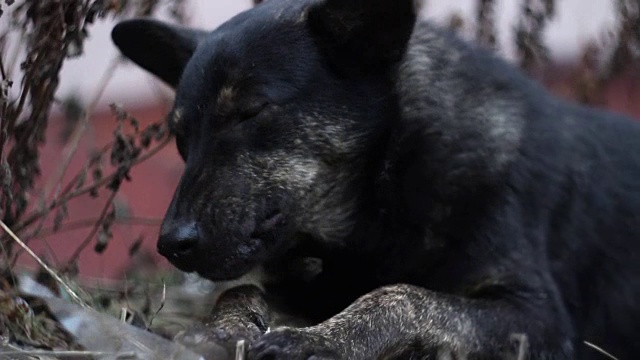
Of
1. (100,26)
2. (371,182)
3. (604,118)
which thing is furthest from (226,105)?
(100,26)

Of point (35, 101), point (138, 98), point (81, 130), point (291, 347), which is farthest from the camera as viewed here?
point (138, 98)

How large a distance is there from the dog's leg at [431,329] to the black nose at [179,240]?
14.1 inches

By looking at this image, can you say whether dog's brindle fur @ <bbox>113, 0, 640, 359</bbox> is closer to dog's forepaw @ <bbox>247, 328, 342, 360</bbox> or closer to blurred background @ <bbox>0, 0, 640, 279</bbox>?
dog's forepaw @ <bbox>247, 328, 342, 360</bbox>

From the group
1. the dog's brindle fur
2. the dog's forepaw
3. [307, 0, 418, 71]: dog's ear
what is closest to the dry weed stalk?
the dog's brindle fur

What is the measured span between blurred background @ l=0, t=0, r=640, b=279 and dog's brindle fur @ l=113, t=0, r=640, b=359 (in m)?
0.62

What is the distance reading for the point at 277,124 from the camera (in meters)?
3.64

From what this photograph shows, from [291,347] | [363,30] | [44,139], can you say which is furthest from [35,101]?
[291,347]

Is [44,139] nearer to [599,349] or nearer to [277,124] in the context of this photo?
[277,124]

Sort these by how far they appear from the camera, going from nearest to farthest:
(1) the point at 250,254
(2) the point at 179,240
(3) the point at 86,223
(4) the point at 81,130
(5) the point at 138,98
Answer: (2) the point at 179,240 → (1) the point at 250,254 → (4) the point at 81,130 → (3) the point at 86,223 → (5) the point at 138,98

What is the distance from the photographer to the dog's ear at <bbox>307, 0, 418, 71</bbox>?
3711mm

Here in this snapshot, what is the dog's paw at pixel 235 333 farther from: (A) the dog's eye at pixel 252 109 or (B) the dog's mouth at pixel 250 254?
(A) the dog's eye at pixel 252 109

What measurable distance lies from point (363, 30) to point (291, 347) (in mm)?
1076

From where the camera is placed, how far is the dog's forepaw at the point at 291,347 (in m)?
3.19

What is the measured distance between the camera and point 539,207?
396 centimetres
